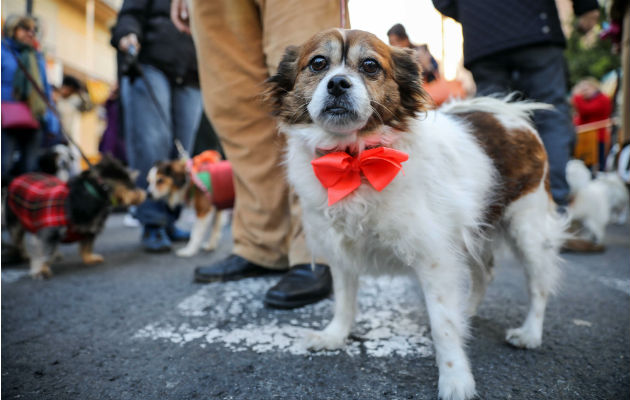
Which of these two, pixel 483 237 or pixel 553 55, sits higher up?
pixel 553 55

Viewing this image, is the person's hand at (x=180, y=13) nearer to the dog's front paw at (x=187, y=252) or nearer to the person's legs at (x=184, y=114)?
the person's legs at (x=184, y=114)

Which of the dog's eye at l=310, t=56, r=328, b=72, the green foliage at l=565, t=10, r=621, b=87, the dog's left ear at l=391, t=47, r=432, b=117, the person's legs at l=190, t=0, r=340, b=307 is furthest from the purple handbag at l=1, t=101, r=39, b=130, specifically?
the green foliage at l=565, t=10, r=621, b=87

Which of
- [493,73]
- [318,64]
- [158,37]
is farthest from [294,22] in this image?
[158,37]

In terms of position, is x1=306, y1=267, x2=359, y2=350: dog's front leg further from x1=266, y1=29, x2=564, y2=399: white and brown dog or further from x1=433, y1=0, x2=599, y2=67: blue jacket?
x1=433, y1=0, x2=599, y2=67: blue jacket

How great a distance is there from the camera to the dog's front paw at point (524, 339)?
5.82 feet

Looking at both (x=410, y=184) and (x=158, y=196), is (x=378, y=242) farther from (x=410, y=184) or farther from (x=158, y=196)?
(x=158, y=196)

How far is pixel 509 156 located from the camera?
192cm

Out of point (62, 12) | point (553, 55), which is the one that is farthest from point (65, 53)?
point (553, 55)

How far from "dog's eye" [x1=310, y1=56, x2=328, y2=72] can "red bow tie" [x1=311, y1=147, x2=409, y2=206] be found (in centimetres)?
40

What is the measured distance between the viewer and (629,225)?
6297mm

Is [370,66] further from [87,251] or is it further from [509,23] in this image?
[87,251]

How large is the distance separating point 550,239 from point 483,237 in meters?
0.43

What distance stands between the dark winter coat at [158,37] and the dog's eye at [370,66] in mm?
3439

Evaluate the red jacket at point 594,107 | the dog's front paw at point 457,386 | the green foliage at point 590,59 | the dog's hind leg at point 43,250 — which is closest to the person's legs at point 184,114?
the dog's hind leg at point 43,250
